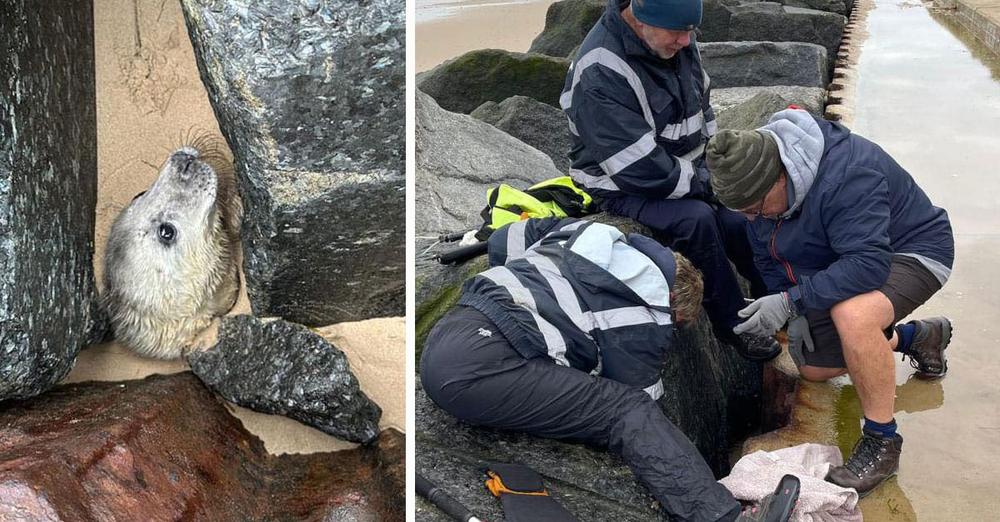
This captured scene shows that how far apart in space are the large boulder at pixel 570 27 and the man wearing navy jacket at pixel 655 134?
8.33 metres

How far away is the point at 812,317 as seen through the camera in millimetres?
3801

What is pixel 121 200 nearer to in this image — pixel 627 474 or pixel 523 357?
pixel 523 357

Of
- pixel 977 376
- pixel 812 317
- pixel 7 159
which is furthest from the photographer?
pixel 977 376

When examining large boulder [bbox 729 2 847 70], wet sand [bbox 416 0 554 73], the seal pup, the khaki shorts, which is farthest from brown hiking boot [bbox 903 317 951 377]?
wet sand [bbox 416 0 554 73]

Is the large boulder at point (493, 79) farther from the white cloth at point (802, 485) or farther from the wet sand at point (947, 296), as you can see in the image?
the white cloth at point (802, 485)

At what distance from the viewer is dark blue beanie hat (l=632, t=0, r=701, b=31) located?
380 centimetres

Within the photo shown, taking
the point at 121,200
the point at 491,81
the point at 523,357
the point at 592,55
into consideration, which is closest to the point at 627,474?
the point at 523,357

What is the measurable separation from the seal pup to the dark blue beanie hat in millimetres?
1729

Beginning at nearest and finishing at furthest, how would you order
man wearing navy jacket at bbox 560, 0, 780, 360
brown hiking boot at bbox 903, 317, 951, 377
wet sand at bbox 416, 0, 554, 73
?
man wearing navy jacket at bbox 560, 0, 780, 360
brown hiking boot at bbox 903, 317, 951, 377
wet sand at bbox 416, 0, 554, 73

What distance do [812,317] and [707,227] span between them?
1.91 ft

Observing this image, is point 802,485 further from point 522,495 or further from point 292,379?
point 292,379

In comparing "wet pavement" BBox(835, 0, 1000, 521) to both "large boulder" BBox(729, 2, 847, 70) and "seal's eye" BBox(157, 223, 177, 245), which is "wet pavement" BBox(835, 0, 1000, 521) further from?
"seal's eye" BBox(157, 223, 177, 245)

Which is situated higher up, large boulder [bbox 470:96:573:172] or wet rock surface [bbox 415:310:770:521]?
large boulder [bbox 470:96:573:172]

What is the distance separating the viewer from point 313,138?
3.09 m
